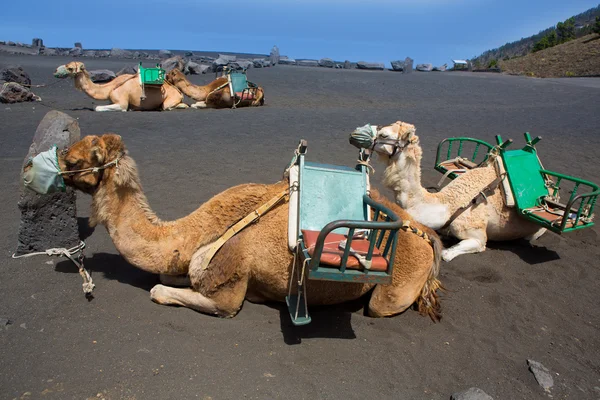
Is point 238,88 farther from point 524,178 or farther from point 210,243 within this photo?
point 210,243

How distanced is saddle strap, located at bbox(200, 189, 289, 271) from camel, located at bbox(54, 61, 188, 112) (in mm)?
10602

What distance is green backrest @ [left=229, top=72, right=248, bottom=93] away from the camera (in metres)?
14.8

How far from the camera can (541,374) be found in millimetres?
3490

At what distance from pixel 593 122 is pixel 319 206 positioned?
15030 mm

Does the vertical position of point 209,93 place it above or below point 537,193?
above

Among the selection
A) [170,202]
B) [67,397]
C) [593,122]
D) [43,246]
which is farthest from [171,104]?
[593,122]

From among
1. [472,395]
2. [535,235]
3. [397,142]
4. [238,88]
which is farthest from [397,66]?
[472,395]

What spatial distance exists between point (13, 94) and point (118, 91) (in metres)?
3.32

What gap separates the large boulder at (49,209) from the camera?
458 cm

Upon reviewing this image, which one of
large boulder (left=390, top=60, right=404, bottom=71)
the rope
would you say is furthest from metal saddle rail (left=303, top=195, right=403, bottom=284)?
large boulder (left=390, top=60, right=404, bottom=71)

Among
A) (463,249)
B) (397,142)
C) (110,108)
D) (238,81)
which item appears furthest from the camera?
(238,81)

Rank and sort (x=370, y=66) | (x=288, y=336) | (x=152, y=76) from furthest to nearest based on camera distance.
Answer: (x=370, y=66) < (x=152, y=76) < (x=288, y=336)

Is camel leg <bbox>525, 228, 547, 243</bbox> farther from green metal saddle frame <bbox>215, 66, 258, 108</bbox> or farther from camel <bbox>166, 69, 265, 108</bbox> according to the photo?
camel <bbox>166, 69, 265, 108</bbox>

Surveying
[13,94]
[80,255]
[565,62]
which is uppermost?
[565,62]
